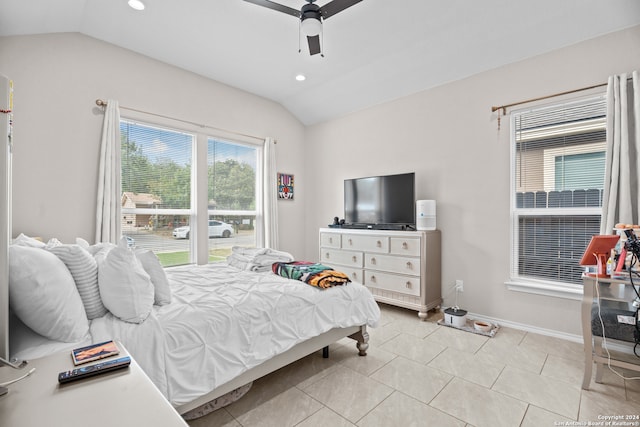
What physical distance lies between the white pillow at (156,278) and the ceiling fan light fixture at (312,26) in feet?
6.21

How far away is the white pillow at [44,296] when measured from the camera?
3.86ft

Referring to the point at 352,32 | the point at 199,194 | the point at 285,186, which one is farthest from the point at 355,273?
the point at 352,32

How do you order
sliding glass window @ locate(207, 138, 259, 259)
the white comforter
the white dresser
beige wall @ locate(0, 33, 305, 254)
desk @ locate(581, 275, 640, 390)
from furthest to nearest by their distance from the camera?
sliding glass window @ locate(207, 138, 259, 259)
the white dresser
beige wall @ locate(0, 33, 305, 254)
desk @ locate(581, 275, 640, 390)
the white comforter

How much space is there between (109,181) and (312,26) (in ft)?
8.19

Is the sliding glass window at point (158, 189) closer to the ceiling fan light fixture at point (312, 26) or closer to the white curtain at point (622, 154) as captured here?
the ceiling fan light fixture at point (312, 26)

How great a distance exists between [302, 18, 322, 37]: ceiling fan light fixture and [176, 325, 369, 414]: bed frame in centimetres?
221

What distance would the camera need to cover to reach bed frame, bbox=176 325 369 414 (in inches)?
62.2

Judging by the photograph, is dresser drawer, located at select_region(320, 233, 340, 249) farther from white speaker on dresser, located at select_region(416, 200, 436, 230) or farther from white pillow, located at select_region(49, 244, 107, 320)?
white pillow, located at select_region(49, 244, 107, 320)

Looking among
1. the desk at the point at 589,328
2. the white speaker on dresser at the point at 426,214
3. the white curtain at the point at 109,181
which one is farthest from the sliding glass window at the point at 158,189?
the desk at the point at 589,328

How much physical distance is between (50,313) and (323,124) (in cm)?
435

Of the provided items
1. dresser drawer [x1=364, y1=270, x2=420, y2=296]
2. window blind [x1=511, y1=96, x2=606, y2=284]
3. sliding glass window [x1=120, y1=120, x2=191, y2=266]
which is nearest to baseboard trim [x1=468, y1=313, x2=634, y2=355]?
window blind [x1=511, y1=96, x2=606, y2=284]

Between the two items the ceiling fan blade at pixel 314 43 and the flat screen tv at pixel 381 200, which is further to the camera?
the flat screen tv at pixel 381 200

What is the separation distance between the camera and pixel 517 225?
3.16 metres

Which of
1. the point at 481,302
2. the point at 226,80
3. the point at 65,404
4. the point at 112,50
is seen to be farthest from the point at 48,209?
the point at 481,302
